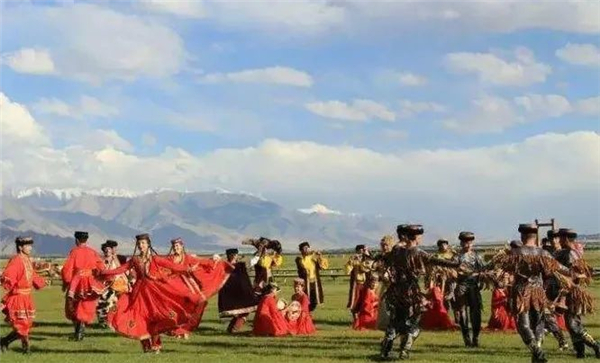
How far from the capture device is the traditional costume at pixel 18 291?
17391 millimetres

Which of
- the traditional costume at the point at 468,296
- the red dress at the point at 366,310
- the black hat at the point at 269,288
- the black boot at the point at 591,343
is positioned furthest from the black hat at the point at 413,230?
the black hat at the point at 269,288

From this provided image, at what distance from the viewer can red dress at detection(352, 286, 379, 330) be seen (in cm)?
2134

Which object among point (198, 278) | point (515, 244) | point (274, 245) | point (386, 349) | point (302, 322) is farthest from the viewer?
point (274, 245)

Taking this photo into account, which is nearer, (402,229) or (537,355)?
(537,355)

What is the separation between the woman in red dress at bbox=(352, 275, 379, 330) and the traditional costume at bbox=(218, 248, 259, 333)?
2.36 meters

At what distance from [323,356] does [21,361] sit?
496 cm

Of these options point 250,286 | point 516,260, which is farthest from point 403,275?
point 250,286

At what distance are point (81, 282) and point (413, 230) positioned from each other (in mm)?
7404

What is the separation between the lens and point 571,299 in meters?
15.2

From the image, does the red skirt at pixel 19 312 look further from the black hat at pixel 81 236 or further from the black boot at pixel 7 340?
the black hat at pixel 81 236

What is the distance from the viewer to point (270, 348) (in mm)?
17359

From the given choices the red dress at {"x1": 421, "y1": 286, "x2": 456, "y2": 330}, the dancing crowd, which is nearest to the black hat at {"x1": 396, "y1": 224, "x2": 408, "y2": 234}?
the dancing crowd

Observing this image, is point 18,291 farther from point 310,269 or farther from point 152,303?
point 310,269

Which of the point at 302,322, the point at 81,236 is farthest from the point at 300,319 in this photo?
the point at 81,236
